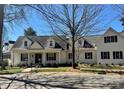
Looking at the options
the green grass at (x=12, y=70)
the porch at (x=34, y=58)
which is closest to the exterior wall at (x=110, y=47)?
the porch at (x=34, y=58)

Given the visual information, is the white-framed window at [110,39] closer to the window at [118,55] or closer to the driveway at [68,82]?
the window at [118,55]

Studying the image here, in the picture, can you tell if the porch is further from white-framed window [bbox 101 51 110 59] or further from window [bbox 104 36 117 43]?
window [bbox 104 36 117 43]

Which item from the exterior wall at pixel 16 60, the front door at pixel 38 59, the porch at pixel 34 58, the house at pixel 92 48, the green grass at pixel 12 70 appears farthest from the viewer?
the front door at pixel 38 59

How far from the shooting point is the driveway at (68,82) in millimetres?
11336

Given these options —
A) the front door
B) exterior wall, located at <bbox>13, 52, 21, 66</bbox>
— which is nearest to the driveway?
exterior wall, located at <bbox>13, 52, 21, 66</bbox>

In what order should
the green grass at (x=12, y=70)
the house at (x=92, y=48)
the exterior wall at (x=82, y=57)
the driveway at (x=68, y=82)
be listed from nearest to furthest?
the driveway at (x=68, y=82), the green grass at (x=12, y=70), the house at (x=92, y=48), the exterior wall at (x=82, y=57)

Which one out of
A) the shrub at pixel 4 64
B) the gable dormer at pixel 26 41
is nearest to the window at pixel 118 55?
the gable dormer at pixel 26 41

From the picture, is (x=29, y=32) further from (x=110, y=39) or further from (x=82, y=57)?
(x=110, y=39)

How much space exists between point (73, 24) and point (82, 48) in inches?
76.0

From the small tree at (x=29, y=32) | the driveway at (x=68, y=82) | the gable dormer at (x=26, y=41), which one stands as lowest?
the driveway at (x=68, y=82)

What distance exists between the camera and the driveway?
446 inches

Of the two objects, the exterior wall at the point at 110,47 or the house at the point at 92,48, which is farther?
the exterior wall at the point at 110,47

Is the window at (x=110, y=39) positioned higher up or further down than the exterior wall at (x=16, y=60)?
higher up
